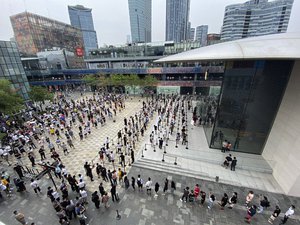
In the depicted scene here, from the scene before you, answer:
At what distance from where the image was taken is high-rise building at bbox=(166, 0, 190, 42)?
180475mm

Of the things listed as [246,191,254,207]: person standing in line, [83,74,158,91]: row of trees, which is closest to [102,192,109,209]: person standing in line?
[246,191,254,207]: person standing in line

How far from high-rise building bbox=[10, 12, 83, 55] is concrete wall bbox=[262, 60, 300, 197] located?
63.4 meters

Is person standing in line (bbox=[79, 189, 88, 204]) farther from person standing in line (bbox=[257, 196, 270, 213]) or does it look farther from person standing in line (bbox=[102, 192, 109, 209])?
person standing in line (bbox=[257, 196, 270, 213])

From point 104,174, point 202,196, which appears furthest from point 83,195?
point 202,196

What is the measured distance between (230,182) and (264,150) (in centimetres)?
563

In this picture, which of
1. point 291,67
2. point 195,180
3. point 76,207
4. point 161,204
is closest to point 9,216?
point 76,207

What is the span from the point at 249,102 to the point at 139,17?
15383 centimetres

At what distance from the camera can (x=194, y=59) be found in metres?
10.8

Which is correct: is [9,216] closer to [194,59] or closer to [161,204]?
[161,204]

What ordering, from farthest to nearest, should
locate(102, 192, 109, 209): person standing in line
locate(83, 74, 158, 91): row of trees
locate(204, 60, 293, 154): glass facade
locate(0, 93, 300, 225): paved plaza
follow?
1. locate(83, 74, 158, 91): row of trees
2. locate(204, 60, 293, 154): glass facade
3. locate(102, 192, 109, 209): person standing in line
4. locate(0, 93, 300, 225): paved plaza

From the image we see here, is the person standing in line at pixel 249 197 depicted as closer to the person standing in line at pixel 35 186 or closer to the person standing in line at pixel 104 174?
the person standing in line at pixel 104 174

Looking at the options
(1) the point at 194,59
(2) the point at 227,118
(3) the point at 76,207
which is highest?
(1) the point at 194,59

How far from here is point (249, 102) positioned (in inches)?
500

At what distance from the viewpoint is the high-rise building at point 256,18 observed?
8550cm
